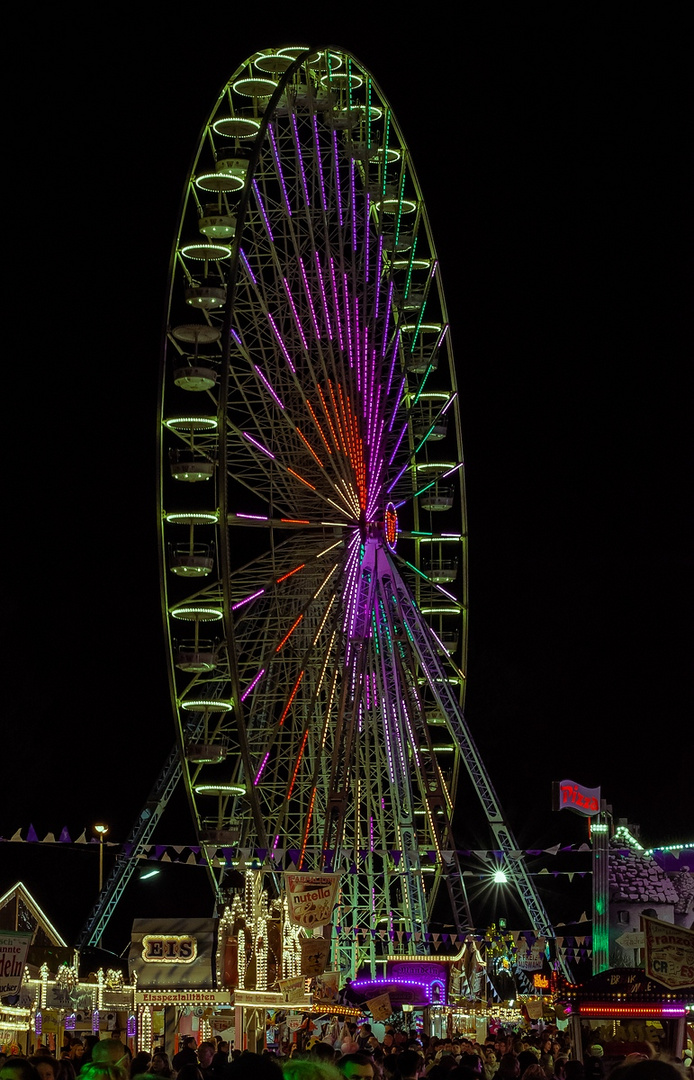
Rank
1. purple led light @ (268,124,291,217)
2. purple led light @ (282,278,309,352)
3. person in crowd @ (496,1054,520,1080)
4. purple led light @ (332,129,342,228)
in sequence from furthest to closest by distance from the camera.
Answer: purple led light @ (332,129,342,228) → purple led light @ (268,124,291,217) → purple led light @ (282,278,309,352) → person in crowd @ (496,1054,520,1080)

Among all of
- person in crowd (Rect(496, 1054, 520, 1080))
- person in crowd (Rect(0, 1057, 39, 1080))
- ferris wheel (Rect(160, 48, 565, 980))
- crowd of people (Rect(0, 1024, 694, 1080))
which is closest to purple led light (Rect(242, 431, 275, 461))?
ferris wheel (Rect(160, 48, 565, 980))

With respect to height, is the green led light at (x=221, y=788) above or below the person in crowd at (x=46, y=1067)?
below

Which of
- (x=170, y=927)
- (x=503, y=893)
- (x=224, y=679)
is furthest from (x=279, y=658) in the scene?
(x=503, y=893)

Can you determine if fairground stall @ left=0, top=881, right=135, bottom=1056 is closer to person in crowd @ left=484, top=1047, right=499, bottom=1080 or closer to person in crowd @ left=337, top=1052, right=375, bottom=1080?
person in crowd @ left=484, top=1047, right=499, bottom=1080

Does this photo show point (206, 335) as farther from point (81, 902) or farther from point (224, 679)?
point (81, 902)

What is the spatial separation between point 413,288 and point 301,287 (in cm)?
490

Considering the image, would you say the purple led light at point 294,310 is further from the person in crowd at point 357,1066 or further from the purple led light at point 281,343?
the person in crowd at point 357,1066

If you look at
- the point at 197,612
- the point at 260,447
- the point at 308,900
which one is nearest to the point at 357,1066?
the point at 308,900

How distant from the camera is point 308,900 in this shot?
2311cm

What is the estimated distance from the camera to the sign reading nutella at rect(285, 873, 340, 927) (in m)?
23.0

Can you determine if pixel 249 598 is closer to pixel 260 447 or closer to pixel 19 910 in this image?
pixel 260 447

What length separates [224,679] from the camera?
3253cm

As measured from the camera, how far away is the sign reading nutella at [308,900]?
23.0 meters

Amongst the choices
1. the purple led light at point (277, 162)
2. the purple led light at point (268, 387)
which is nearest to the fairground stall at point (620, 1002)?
the purple led light at point (268, 387)
